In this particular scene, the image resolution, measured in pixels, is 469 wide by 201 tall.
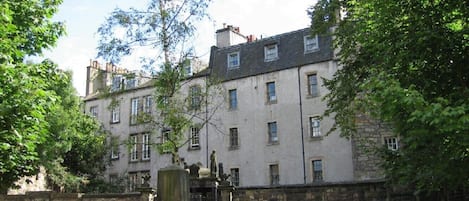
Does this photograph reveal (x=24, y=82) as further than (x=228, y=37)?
No

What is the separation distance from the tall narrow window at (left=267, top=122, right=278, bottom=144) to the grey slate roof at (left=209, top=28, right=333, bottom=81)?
3508mm

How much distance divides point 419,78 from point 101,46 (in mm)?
17056

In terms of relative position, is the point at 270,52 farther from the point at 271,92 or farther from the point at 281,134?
the point at 281,134

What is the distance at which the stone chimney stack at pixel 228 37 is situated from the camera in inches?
1539

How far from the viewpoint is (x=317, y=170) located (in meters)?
32.1

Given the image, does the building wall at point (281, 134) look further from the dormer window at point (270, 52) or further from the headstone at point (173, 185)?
the headstone at point (173, 185)

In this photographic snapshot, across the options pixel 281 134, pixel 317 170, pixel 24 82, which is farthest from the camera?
pixel 281 134

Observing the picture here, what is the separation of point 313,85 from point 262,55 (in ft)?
15.4

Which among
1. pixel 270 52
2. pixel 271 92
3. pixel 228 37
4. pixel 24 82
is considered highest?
pixel 228 37

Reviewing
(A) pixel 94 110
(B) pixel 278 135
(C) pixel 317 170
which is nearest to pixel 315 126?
(B) pixel 278 135

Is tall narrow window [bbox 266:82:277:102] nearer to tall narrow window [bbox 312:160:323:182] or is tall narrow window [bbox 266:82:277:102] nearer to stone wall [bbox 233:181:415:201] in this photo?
tall narrow window [bbox 312:160:323:182]

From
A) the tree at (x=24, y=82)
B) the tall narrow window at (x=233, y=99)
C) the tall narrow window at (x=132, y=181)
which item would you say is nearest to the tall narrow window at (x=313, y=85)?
the tall narrow window at (x=233, y=99)

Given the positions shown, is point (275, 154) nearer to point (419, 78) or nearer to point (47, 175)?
point (47, 175)

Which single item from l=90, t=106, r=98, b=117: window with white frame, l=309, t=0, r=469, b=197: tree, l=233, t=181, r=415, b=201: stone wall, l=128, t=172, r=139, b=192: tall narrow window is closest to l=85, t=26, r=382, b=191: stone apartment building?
l=128, t=172, r=139, b=192: tall narrow window
